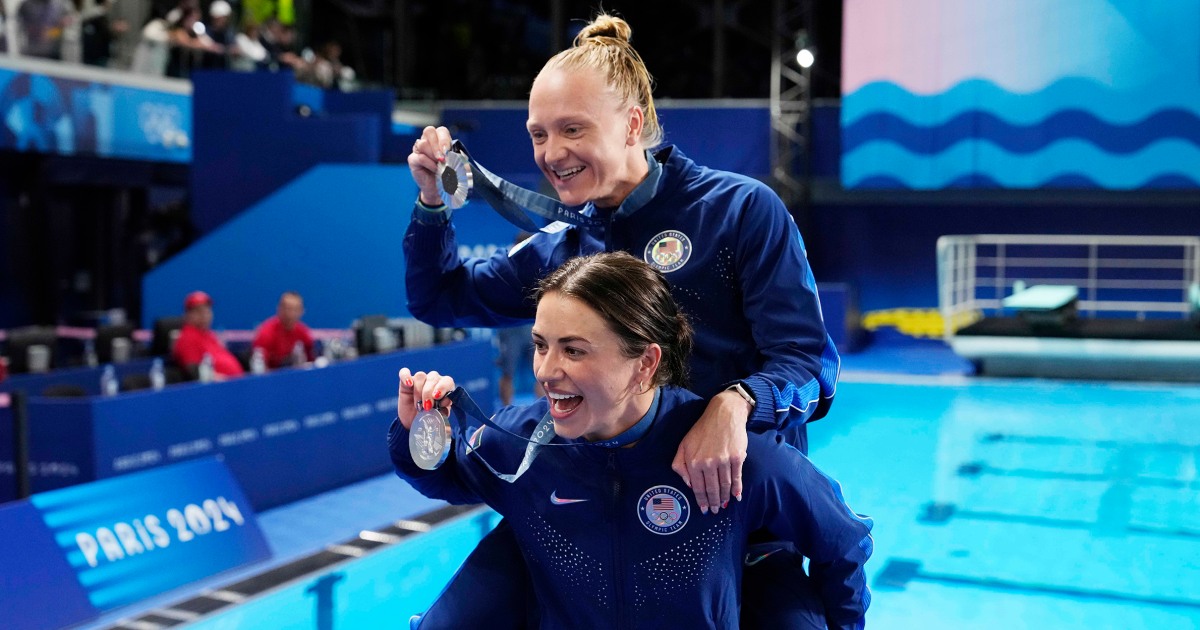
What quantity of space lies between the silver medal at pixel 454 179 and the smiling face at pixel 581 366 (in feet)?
1.18

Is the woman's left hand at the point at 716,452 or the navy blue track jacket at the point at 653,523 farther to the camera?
the navy blue track jacket at the point at 653,523

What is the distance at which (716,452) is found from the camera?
1.91 metres

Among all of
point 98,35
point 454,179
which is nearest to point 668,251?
point 454,179

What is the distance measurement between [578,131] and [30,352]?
6.17 m

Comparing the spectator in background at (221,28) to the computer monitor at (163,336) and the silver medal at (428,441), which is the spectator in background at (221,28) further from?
the silver medal at (428,441)

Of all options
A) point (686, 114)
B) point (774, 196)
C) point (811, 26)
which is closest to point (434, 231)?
point (774, 196)

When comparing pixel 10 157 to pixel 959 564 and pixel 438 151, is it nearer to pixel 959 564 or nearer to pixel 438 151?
pixel 959 564

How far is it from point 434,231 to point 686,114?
41.5ft

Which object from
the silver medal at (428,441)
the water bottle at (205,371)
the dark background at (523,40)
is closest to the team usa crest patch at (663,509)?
the silver medal at (428,441)

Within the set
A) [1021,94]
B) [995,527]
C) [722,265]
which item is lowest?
[995,527]

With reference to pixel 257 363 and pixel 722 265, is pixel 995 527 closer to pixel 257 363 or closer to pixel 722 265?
pixel 257 363

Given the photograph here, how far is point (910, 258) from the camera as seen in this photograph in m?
15.2

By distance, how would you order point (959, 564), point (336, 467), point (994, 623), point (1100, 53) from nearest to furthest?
point (994, 623)
point (959, 564)
point (336, 467)
point (1100, 53)

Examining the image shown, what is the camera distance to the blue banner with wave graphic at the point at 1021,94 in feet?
42.8
